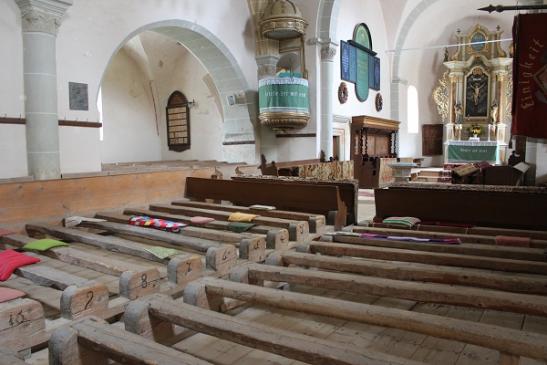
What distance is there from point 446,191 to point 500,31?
13667 mm

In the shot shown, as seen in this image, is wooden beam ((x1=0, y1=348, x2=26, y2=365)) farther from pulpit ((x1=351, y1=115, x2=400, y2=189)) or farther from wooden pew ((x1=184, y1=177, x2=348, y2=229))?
pulpit ((x1=351, y1=115, x2=400, y2=189))

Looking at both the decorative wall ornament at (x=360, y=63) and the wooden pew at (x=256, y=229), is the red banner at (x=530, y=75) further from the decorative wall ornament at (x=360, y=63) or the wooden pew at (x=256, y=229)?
the decorative wall ornament at (x=360, y=63)

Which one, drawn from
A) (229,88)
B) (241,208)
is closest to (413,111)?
(229,88)

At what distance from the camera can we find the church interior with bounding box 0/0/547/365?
1.64m

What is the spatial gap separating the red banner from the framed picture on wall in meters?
8.22

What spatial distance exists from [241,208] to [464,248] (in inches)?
79.5

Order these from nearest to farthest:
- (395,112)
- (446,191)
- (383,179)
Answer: (446,191) → (383,179) → (395,112)

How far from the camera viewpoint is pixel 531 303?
1629 millimetres

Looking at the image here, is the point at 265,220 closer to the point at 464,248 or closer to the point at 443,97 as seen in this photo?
the point at 464,248

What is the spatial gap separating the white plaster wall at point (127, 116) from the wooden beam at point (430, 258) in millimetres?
9850

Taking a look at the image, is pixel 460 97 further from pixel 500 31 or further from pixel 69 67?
pixel 69 67

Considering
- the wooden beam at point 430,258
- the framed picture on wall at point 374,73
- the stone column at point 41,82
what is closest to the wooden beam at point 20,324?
the wooden beam at point 430,258

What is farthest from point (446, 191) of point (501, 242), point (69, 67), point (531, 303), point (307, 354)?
point (69, 67)

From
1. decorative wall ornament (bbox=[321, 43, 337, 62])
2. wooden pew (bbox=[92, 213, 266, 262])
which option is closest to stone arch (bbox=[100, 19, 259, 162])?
decorative wall ornament (bbox=[321, 43, 337, 62])
